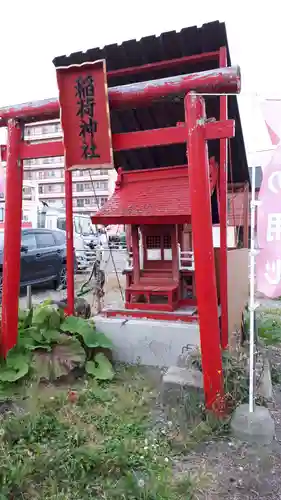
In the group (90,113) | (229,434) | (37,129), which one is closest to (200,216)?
(90,113)

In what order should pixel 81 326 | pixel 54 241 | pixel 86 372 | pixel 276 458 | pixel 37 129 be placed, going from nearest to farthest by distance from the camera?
pixel 276 458 < pixel 86 372 < pixel 81 326 < pixel 54 241 < pixel 37 129

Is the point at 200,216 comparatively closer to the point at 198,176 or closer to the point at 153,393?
the point at 198,176

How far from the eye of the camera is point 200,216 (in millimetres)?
4336

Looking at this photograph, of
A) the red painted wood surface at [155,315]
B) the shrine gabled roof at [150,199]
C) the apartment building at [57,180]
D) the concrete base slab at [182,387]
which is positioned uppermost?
the apartment building at [57,180]

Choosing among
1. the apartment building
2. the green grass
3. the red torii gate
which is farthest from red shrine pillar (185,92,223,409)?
the apartment building

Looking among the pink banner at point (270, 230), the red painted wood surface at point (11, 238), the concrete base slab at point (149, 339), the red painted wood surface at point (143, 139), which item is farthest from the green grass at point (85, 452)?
the red painted wood surface at point (143, 139)

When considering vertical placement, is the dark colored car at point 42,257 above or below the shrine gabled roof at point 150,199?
below

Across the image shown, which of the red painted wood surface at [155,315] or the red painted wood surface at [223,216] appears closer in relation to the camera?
the red painted wood surface at [223,216]

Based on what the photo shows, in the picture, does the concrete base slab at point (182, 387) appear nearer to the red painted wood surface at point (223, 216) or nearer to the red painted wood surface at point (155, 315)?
the red painted wood surface at point (223, 216)

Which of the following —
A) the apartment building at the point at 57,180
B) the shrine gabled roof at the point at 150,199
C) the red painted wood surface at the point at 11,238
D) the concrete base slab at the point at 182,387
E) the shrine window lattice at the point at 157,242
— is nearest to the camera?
the concrete base slab at the point at 182,387

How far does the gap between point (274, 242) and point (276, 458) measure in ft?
6.43

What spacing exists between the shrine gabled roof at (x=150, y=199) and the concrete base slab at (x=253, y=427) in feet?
9.17

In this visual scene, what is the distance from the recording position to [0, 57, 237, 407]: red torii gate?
4.31 meters

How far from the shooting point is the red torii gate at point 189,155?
170 inches
